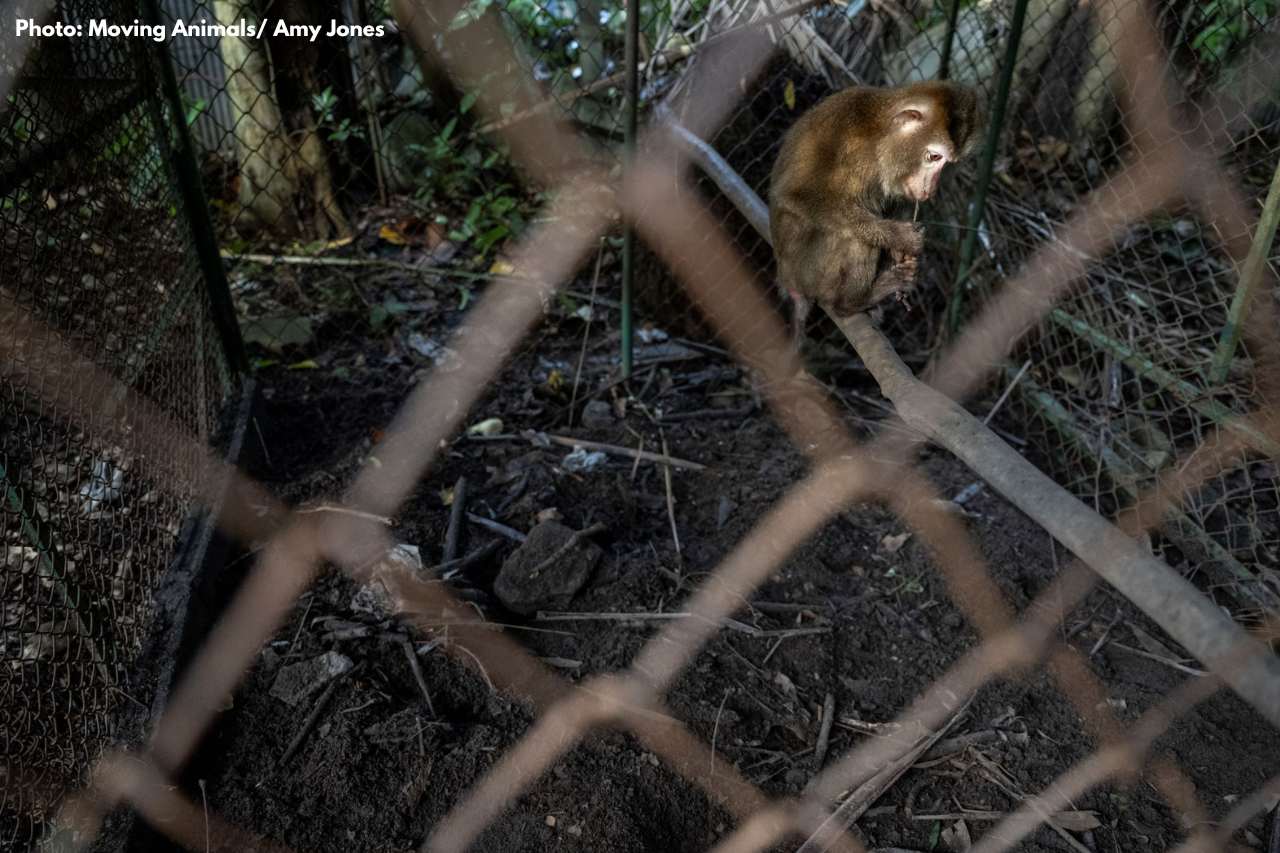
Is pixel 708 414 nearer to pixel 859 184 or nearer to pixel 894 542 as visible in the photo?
pixel 894 542

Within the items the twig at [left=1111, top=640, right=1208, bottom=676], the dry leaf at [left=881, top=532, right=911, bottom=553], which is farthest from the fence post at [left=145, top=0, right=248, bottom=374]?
the twig at [left=1111, top=640, right=1208, bottom=676]

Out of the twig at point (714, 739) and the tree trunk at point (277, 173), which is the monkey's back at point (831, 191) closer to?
the twig at point (714, 739)

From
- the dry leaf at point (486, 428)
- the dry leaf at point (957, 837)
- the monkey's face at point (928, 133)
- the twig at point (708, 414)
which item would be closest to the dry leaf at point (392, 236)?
the dry leaf at point (486, 428)

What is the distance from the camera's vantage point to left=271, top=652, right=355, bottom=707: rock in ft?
8.95

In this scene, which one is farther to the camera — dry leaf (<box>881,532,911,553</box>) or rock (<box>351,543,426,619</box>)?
dry leaf (<box>881,532,911,553</box>)

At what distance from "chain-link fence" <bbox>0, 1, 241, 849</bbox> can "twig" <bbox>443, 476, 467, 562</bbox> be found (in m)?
0.88

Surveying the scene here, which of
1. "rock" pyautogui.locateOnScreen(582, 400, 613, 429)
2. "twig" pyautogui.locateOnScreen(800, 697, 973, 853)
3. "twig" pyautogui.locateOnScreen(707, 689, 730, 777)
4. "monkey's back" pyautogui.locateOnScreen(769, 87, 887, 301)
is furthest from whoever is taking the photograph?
"rock" pyautogui.locateOnScreen(582, 400, 613, 429)

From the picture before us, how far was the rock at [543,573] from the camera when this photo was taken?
3.13 metres

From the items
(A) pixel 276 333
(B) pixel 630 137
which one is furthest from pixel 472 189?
(B) pixel 630 137

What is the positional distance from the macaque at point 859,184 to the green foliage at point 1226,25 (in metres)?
1.59

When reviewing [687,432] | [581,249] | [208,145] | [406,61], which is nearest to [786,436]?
[687,432]

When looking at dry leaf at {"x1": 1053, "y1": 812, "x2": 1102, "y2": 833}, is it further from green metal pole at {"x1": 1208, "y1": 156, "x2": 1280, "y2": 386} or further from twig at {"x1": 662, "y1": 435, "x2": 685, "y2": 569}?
green metal pole at {"x1": 1208, "y1": 156, "x2": 1280, "y2": 386}

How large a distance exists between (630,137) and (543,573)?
6.09ft

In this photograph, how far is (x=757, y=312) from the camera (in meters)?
4.61
